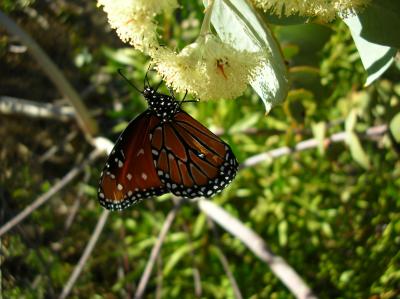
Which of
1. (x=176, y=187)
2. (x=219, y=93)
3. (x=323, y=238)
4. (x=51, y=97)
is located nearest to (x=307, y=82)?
(x=176, y=187)

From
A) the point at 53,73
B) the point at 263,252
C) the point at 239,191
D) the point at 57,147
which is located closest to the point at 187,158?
the point at 263,252

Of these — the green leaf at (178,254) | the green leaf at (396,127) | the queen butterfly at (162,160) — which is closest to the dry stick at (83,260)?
the green leaf at (178,254)

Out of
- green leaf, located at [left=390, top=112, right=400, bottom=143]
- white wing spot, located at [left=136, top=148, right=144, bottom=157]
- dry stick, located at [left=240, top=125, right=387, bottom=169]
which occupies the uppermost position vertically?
white wing spot, located at [left=136, top=148, right=144, bottom=157]

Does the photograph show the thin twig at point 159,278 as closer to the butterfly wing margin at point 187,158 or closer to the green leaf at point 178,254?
the green leaf at point 178,254

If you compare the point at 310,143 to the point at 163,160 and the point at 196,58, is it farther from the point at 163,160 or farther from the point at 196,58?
the point at 196,58

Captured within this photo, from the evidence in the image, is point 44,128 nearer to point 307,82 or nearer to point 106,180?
point 106,180

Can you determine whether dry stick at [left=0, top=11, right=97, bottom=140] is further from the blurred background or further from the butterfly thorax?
the butterfly thorax

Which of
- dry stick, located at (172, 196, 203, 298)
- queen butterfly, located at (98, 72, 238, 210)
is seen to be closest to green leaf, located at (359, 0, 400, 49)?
queen butterfly, located at (98, 72, 238, 210)
